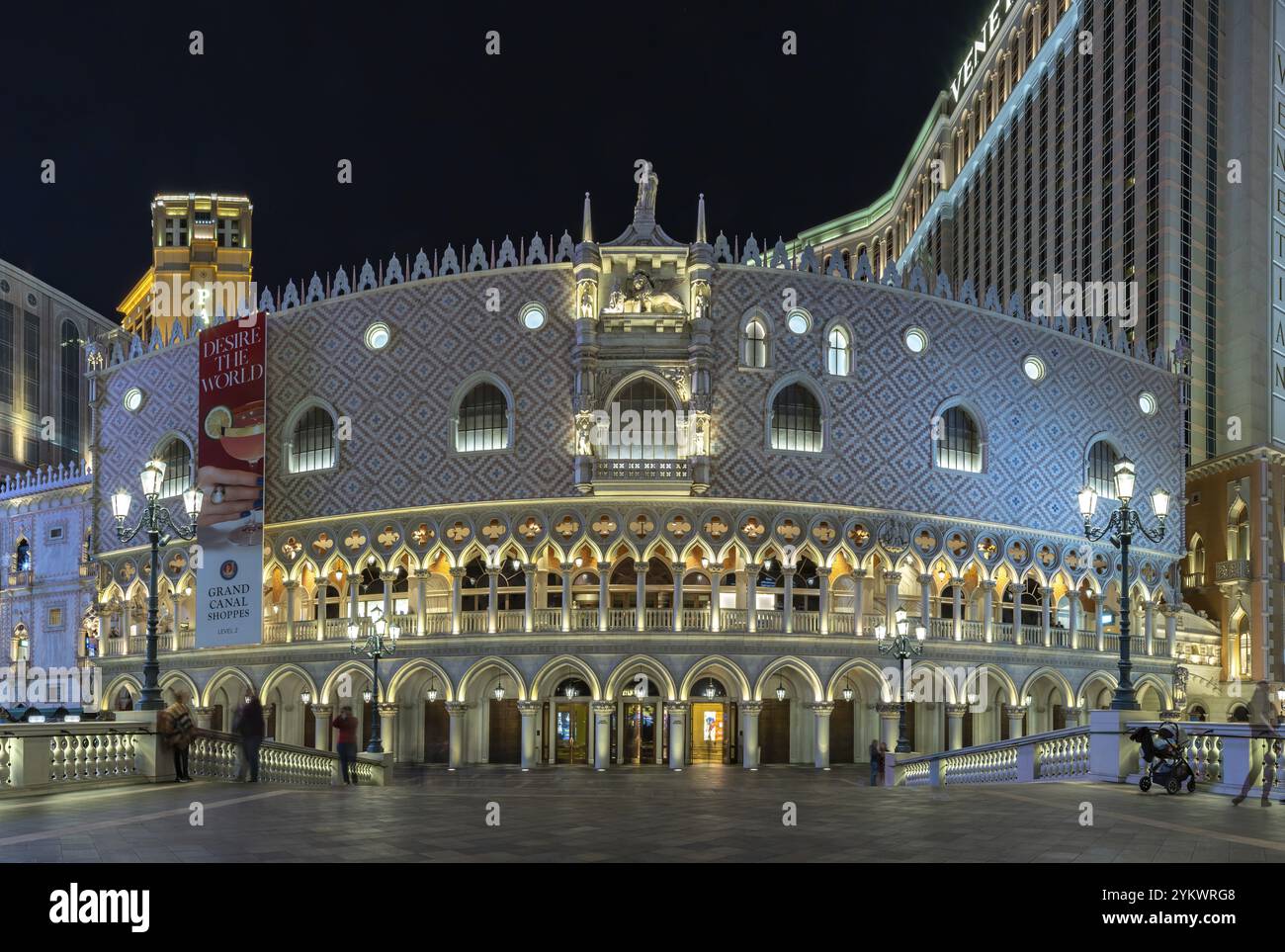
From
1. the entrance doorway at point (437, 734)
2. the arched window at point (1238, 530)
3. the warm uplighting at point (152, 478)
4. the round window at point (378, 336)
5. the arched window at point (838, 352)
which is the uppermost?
the round window at point (378, 336)

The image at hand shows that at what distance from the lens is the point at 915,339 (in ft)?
138

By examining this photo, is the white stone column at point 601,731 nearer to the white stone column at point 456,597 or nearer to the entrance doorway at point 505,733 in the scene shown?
the entrance doorway at point 505,733

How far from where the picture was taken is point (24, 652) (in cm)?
5925

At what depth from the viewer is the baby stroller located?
18438 mm

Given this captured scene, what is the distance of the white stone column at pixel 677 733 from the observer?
38.1 metres

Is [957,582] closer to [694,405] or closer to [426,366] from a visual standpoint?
[694,405]

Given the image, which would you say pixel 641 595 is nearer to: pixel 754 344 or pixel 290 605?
pixel 754 344

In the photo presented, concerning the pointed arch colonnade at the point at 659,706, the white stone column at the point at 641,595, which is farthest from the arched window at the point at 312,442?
the white stone column at the point at 641,595

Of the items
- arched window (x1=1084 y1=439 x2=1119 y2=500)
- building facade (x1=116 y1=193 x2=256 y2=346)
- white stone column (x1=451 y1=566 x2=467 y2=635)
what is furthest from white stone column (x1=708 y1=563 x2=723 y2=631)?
building facade (x1=116 y1=193 x2=256 y2=346)

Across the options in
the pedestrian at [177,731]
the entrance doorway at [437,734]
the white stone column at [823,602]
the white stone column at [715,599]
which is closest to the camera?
the pedestrian at [177,731]

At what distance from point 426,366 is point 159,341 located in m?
12.7

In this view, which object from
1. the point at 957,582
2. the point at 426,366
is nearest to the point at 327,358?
the point at 426,366

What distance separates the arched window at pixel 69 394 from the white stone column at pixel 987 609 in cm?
6199

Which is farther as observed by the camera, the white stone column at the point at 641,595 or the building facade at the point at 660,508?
the building facade at the point at 660,508
